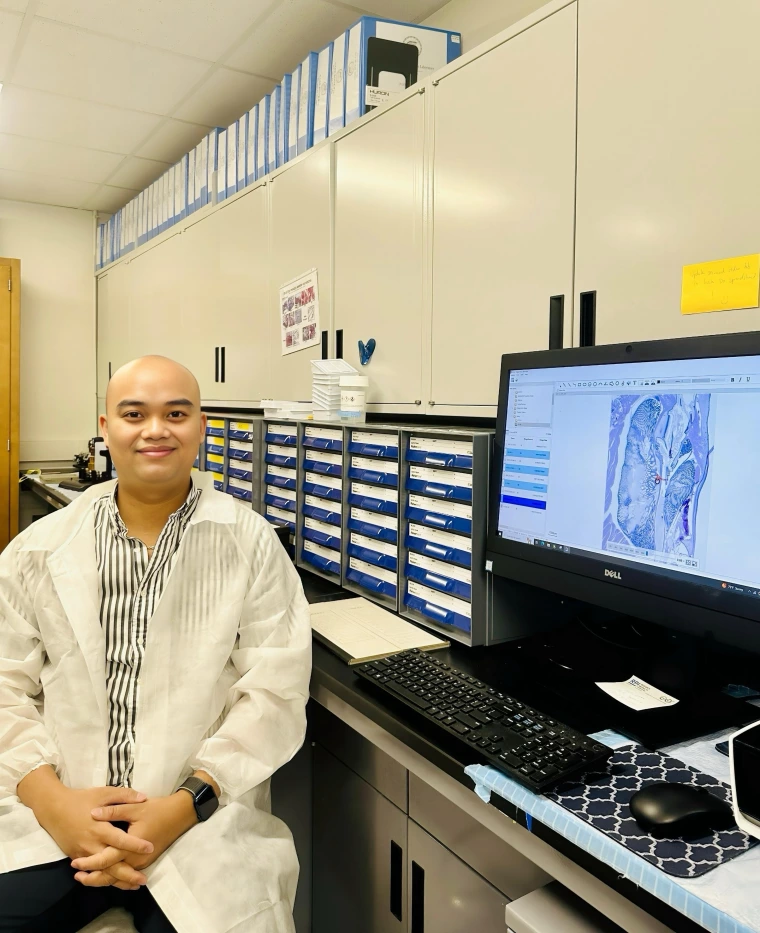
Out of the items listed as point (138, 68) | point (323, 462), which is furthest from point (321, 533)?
point (138, 68)

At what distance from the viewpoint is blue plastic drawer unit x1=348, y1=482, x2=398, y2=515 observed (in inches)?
61.9

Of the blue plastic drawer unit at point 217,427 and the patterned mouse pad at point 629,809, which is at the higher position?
the blue plastic drawer unit at point 217,427

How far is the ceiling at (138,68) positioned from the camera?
2322mm

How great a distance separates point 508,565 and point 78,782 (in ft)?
2.69

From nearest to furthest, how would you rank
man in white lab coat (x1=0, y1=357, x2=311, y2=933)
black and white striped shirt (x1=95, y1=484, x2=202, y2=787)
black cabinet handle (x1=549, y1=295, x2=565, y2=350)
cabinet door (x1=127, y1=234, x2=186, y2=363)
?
1. man in white lab coat (x1=0, y1=357, x2=311, y2=933)
2. black and white striped shirt (x1=95, y1=484, x2=202, y2=787)
3. black cabinet handle (x1=549, y1=295, x2=565, y2=350)
4. cabinet door (x1=127, y1=234, x2=186, y2=363)

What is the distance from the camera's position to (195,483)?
1.41 meters

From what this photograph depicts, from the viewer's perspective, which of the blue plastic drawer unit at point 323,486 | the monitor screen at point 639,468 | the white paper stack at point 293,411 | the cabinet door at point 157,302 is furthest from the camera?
the cabinet door at point 157,302

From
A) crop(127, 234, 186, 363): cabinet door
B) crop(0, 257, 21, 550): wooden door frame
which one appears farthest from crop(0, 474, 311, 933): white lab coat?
crop(0, 257, 21, 550): wooden door frame

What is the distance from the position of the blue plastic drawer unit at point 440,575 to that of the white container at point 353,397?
51 centimetres

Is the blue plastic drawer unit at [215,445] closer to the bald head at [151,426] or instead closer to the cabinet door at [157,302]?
the cabinet door at [157,302]

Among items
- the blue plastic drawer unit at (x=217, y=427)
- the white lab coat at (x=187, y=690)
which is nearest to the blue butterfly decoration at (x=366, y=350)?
the blue plastic drawer unit at (x=217, y=427)

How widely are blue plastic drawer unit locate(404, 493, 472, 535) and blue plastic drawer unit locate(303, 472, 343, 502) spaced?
30 cm

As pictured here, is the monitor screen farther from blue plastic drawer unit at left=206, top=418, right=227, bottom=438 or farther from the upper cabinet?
the upper cabinet

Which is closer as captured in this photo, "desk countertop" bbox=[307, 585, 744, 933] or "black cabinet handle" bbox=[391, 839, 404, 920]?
"desk countertop" bbox=[307, 585, 744, 933]
